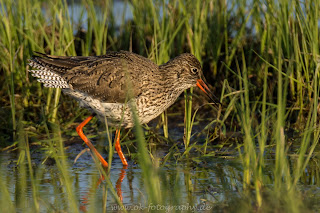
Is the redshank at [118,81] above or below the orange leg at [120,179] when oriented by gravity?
above

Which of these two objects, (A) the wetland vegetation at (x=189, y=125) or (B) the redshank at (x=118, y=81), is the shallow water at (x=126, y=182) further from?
(B) the redshank at (x=118, y=81)

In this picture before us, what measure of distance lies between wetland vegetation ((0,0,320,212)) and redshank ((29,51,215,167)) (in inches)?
10.2

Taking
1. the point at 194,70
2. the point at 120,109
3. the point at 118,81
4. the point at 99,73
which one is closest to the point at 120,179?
the point at 120,109

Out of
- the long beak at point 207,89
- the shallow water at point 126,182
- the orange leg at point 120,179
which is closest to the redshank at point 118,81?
the long beak at point 207,89

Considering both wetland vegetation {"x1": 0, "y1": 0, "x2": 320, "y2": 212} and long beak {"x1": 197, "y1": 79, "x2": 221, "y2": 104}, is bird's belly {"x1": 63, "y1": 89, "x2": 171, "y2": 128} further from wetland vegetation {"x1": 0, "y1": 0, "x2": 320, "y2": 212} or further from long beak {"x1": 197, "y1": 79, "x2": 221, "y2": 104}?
long beak {"x1": 197, "y1": 79, "x2": 221, "y2": 104}

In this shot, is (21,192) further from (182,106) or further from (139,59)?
(182,106)

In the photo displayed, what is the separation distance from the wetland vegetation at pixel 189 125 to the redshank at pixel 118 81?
260mm

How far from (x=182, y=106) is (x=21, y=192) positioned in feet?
10.7

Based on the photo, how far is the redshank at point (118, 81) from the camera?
6.18m

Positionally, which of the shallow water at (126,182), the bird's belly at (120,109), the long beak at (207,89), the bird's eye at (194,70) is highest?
the bird's eye at (194,70)

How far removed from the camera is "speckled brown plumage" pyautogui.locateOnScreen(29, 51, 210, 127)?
6.18 metres

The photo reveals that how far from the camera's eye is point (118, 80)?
20.6 feet

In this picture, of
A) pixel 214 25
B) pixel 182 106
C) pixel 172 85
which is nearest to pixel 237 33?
pixel 214 25

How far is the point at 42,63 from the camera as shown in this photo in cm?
662
